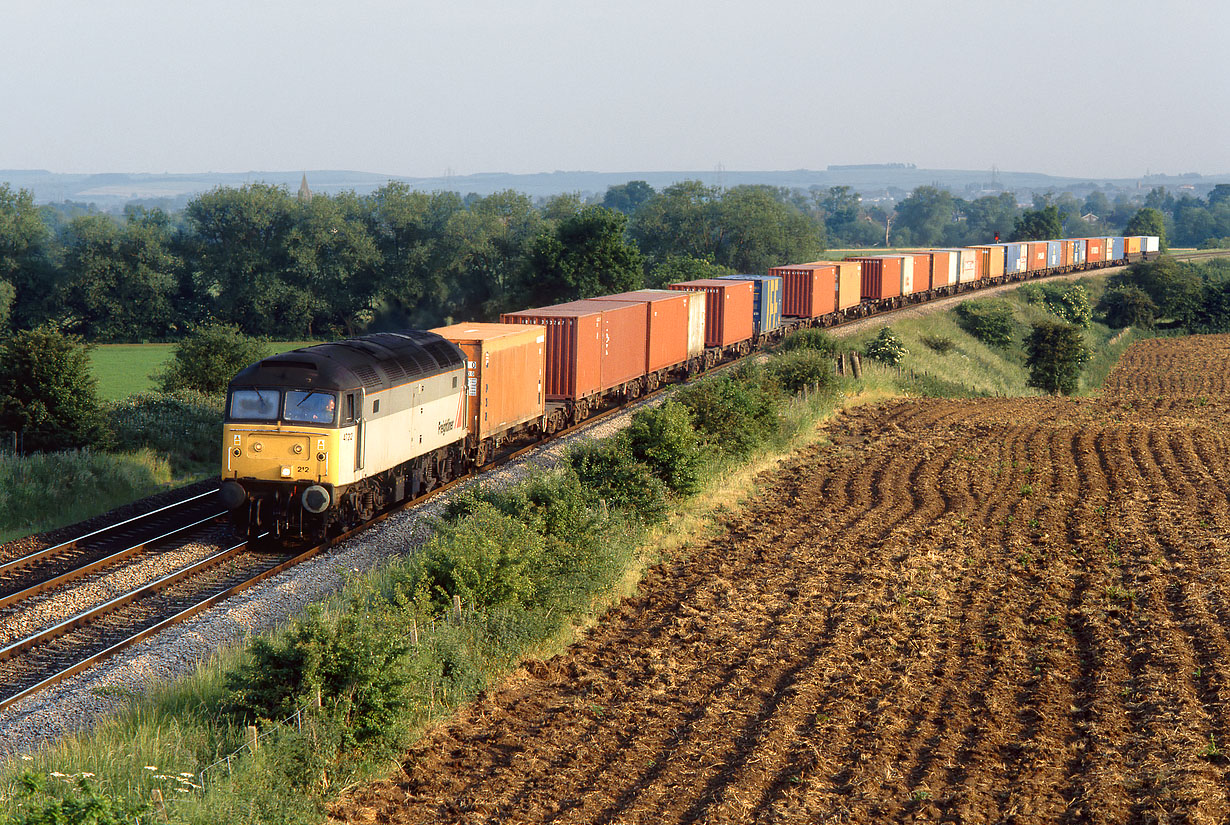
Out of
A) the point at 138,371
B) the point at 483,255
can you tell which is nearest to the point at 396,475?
the point at 138,371

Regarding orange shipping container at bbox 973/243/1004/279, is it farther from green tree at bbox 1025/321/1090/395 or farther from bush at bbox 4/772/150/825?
bush at bbox 4/772/150/825

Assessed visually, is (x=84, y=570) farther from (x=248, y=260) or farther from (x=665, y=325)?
(x=248, y=260)

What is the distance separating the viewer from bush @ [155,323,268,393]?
38.7 m

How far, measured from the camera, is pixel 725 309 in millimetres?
44656

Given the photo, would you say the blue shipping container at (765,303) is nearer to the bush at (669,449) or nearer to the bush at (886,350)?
the bush at (886,350)

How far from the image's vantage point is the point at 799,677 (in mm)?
14984

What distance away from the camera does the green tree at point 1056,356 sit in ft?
171

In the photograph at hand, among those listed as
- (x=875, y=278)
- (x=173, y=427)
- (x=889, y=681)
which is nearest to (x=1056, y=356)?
(x=875, y=278)

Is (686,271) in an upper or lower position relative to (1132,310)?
upper

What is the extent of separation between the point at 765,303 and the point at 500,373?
25551 millimetres

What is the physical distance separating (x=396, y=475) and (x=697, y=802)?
12.8 m

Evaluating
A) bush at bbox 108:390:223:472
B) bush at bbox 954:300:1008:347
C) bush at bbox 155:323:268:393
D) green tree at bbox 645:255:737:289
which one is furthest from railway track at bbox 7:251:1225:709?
bush at bbox 954:300:1008:347

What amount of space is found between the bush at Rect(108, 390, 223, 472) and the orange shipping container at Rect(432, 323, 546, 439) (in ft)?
32.0

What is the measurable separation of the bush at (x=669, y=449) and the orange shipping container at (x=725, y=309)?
19.1 metres
